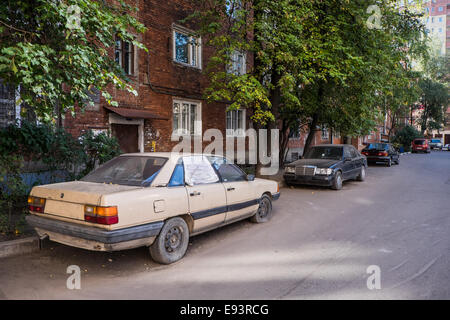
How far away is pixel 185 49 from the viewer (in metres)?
13.9

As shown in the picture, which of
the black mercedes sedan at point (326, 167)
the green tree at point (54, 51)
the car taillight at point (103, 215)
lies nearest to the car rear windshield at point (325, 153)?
the black mercedes sedan at point (326, 167)

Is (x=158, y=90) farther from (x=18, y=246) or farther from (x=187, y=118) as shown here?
(x=18, y=246)

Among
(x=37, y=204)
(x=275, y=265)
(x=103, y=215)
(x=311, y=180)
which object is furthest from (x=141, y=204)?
(x=311, y=180)

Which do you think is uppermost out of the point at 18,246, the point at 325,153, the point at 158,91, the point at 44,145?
the point at 158,91

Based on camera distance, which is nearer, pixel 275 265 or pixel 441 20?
pixel 275 265

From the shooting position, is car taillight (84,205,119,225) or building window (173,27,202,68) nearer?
car taillight (84,205,119,225)

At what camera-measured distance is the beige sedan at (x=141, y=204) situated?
3.96 meters

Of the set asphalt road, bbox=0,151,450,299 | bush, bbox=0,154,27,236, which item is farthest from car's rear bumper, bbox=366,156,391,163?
bush, bbox=0,154,27,236

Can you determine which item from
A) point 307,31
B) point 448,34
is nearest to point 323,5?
point 307,31

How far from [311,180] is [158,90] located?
6.53 meters

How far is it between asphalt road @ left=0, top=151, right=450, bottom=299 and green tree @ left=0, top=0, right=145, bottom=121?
2382 millimetres

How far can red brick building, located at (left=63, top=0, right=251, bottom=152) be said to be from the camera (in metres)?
11.2

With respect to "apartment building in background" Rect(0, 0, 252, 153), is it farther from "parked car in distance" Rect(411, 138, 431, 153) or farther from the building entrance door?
"parked car in distance" Rect(411, 138, 431, 153)
